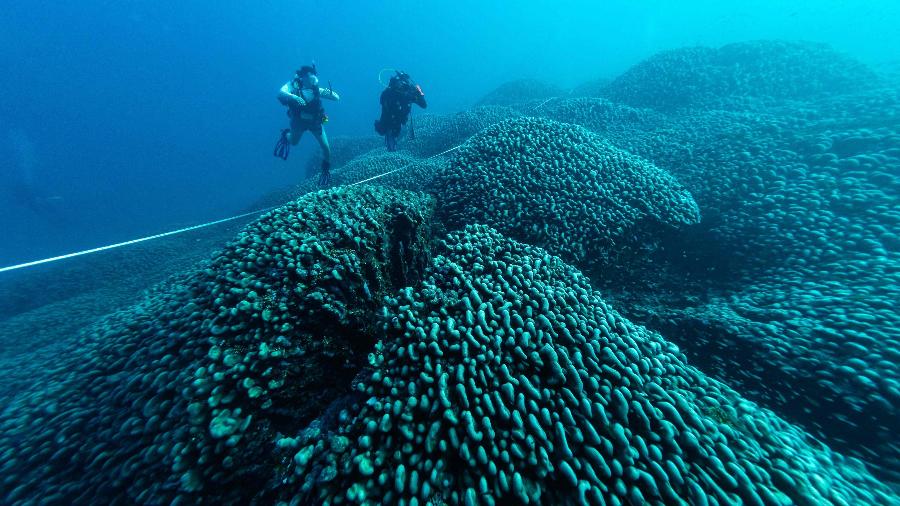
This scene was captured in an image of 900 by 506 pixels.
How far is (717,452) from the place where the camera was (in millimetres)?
2301

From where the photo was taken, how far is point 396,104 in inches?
454

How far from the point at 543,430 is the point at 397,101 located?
11558 mm

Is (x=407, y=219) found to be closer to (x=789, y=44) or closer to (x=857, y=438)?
(x=857, y=438)

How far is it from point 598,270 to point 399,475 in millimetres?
4485

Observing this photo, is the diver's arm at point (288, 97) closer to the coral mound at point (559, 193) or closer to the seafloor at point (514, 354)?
the coral mound at point (559, 193)

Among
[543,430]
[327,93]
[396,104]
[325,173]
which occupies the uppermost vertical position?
[327,93]

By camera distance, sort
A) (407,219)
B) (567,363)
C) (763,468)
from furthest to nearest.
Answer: (407,219) < (567,363) < (763,468)

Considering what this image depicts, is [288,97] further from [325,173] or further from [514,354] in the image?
[514,354]

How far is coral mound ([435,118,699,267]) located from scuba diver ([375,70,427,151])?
5.38m

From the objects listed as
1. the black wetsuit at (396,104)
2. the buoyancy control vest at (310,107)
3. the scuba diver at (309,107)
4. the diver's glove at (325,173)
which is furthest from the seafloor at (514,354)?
the buoyancy control vest at (310,107)

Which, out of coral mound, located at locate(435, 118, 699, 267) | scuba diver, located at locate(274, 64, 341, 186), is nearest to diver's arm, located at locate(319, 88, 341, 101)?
scuba diver, located at locate(274, 64, 341, 186)

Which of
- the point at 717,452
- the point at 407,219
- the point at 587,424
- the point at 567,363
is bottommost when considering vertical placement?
the point at 717,452

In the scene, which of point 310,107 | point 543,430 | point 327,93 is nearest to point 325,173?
point 310,107

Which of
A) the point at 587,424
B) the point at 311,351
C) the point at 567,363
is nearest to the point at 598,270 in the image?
the point at 567,363
